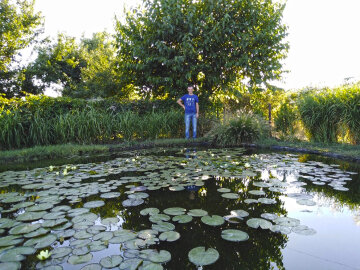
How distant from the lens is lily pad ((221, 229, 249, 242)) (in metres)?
1.51

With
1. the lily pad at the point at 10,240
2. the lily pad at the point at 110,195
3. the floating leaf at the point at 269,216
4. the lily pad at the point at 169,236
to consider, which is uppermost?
the floating leaf at the point at 269,216

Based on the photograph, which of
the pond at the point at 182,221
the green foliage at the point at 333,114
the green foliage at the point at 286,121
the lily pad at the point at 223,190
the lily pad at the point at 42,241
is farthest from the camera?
the green foliage at the point at 286,121

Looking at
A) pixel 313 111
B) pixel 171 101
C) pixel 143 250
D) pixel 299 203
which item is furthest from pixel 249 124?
pixel 143 250

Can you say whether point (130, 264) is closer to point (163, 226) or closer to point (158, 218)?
point (163, 226)

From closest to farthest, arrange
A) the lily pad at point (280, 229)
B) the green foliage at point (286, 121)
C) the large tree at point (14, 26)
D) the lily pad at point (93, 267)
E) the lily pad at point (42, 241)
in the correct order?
the lily pad at point (93, 267) → the lily pad at point (42, 241) → the lily pad at point (280, 229) → the green foliage at point (286, 121) → the large tree at point (14, 26)

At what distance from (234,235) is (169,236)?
441 mm

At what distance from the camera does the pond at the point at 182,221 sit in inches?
52.3

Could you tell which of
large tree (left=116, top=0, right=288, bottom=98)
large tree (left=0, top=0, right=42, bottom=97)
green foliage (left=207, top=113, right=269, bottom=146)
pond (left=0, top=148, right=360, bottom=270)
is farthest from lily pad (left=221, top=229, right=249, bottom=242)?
large tree (left=0, top=0, right=42, bottom=97)

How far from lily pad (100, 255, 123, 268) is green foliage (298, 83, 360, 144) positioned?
612cm

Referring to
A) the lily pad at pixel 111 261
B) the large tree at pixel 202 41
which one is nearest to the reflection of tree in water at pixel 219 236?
the lily pad at pixel 111 261

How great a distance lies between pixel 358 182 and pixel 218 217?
6.90 ft

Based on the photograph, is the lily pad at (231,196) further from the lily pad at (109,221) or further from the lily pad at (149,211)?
the lily pad at (109,221)

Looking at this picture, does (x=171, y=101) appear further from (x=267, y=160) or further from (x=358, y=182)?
(x=358, y=182)

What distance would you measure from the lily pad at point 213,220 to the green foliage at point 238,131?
4.90 metres
